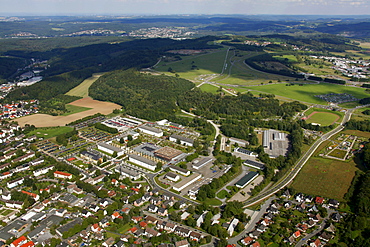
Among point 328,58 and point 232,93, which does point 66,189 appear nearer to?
point 232,93

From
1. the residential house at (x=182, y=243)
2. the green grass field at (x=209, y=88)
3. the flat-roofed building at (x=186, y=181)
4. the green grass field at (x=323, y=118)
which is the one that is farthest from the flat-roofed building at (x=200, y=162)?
the green grass field at (x=209, y=88)

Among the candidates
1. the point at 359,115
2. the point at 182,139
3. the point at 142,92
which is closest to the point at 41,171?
the point at 182,139

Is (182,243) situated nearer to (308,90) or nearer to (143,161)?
(143,161)

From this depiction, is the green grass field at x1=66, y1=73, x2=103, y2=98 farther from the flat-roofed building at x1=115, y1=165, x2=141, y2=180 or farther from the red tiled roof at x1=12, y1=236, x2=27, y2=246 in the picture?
the red tiled roof at x1=12, y1=236, x2=27, y2=246

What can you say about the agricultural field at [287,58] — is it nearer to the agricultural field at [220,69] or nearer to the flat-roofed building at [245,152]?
the agricultural field at [220,69]

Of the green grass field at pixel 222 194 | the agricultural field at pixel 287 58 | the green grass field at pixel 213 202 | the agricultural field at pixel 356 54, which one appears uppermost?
the agricultural field at pixel 287 58

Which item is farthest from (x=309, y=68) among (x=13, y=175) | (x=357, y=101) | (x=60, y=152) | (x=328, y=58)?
(x=13, y=175)
